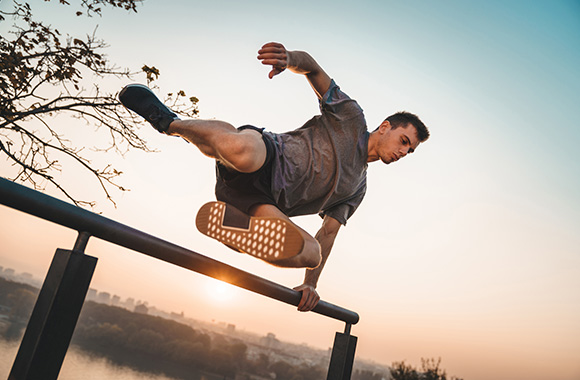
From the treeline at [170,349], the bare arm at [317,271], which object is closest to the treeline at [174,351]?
the treeline at [170,349]

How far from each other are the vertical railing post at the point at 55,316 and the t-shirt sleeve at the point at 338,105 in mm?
1261

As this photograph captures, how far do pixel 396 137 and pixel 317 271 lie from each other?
31.0 inches

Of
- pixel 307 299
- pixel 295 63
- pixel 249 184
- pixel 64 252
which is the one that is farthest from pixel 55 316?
pixel 295 63

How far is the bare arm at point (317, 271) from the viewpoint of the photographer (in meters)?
1.66

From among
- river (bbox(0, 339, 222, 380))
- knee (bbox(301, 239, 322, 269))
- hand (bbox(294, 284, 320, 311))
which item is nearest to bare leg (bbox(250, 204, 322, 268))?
knee (bbox(301, 239, 322, 269))

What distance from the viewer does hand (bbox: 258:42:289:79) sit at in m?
1.57

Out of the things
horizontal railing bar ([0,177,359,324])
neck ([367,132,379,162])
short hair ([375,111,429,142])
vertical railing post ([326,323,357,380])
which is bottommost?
vertical railing post ([326,323,357,380])

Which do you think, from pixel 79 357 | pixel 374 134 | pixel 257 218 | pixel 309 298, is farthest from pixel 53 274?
pixel 79 357

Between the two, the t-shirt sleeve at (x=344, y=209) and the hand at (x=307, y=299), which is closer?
the hand at (x=307, y=299)

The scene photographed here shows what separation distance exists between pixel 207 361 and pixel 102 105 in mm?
40830

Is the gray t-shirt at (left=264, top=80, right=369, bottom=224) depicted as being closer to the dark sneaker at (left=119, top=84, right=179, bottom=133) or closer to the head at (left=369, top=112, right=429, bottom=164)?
the head at (left=369, top=112, right=429, bottom=164)

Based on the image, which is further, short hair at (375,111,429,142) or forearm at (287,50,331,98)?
short hair at (375,111,429,142)

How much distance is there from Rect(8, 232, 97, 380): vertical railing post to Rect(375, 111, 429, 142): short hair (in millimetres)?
1578

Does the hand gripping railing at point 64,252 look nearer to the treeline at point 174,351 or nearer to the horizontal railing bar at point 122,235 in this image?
the horizontal railing bar at point 122,235
